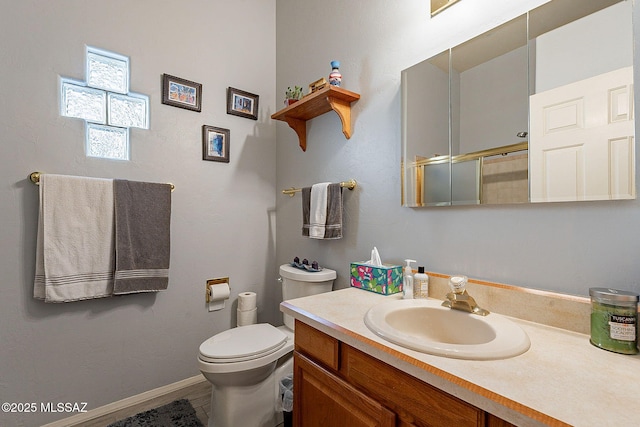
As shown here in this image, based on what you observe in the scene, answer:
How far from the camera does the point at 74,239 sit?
4.91 ft

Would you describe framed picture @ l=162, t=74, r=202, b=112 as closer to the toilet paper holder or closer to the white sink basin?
the toilet paper holder

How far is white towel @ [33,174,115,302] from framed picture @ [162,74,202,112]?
0.63m

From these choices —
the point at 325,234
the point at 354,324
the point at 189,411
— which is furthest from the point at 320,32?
the point at 189,411

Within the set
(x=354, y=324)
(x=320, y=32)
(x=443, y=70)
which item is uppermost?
(x=320, y=32)

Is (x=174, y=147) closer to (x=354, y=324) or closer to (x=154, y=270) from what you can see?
(x=154, y=270)

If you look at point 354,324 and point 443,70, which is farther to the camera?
point 443,70

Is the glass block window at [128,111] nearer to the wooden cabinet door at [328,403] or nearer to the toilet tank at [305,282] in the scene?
the toilet tank at [305,282]

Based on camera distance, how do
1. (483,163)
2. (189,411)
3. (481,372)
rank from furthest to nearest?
(189,411), (483,163), (481,372)

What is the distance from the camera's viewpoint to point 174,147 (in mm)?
1843

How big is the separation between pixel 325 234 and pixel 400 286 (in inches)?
Answer: 20.6

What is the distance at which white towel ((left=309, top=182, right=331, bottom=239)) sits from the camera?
5.49ft

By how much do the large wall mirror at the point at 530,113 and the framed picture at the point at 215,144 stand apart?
1272mm

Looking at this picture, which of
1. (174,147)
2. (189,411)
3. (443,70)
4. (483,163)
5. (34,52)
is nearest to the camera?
(483,163)

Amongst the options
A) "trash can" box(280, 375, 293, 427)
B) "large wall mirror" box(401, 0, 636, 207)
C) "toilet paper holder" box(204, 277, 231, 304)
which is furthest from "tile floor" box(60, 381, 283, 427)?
"large wall mirror" box(401, 0, 636, 207)
